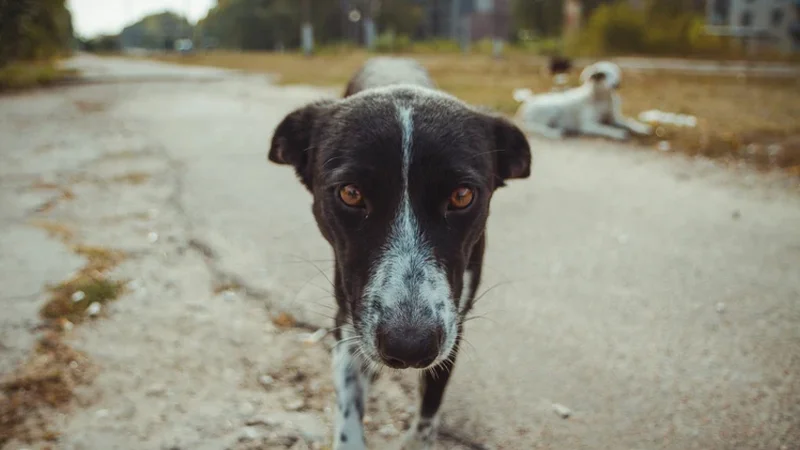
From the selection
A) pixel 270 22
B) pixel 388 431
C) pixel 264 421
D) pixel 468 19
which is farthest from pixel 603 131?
pixel 468 19

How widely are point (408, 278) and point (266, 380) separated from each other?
43.3 inches

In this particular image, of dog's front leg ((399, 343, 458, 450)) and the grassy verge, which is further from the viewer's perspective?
the grassy verge

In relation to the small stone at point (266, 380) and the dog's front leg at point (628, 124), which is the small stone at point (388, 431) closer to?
the small stone at point (266, 380)

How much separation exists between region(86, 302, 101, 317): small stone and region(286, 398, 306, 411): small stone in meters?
1.28

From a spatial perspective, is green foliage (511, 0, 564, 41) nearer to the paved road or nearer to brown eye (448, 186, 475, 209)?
the paved road

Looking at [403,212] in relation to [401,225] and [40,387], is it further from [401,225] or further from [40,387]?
[40,387]

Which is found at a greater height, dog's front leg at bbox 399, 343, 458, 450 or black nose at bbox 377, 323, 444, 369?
black nose at bbox 377, 323, 444, 369

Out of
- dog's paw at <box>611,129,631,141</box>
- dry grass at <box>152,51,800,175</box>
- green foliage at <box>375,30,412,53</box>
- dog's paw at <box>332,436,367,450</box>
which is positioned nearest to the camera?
dog's paw at <box>332,436,367,450</box>

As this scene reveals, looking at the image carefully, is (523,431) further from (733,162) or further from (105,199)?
(733,162)

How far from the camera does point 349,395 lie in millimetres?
2160

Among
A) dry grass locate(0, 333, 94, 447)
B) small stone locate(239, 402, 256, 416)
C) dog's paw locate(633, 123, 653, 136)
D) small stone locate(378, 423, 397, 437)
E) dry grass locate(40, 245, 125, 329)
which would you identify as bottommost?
small stone locate(378, 423, 397, 437)

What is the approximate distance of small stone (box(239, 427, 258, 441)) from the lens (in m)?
2.16

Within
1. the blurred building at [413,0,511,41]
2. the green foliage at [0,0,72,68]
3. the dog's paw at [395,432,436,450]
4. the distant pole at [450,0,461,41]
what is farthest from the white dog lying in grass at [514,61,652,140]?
the distant pole at [450,0,461,41]

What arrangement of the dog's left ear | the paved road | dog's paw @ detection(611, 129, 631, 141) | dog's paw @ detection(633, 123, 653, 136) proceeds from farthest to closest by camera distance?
dog's paw @ detection(633, 123, 653, 136)
dog's paw @ detection(611, 129, 631, 141)
the dog's left ear
the paved road
